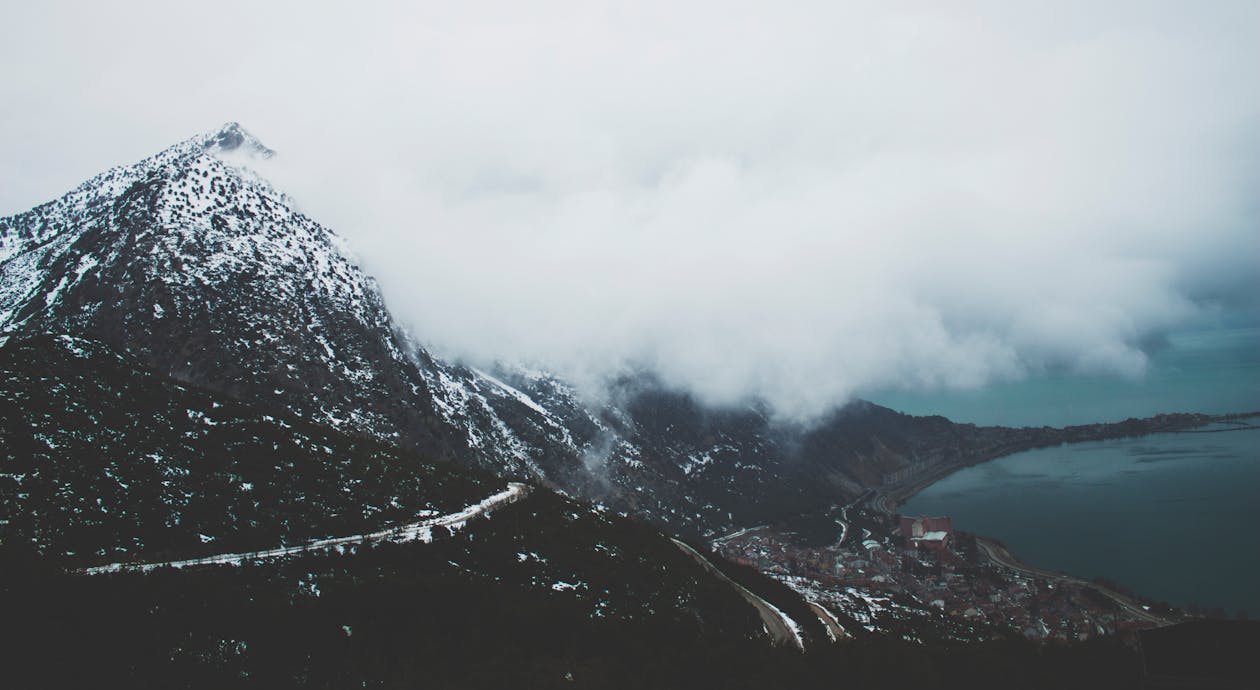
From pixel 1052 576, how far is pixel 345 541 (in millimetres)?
157821

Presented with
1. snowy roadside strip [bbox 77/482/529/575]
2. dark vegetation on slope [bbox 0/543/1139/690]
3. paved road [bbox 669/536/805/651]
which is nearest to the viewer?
dark vegetation on slope [bbox 0/543/1139/690]

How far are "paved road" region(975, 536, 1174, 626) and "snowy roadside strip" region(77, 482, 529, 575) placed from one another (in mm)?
89851

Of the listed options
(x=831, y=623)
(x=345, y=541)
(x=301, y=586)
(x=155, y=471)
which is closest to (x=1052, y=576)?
(x=831, y=623)

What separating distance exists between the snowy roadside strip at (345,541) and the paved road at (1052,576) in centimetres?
8985

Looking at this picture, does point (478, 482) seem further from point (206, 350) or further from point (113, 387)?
point (206, 350)

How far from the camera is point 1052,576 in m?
144

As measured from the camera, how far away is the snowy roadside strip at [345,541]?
3234cm

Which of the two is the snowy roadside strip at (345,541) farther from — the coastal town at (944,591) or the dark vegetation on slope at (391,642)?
the coastal town at (944,591)

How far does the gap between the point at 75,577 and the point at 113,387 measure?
32.6 meters

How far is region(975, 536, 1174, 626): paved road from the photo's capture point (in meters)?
110

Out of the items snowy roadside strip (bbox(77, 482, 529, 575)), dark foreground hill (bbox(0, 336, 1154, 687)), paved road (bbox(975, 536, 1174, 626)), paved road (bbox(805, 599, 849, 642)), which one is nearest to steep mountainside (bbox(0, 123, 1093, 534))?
dark foreground hill (bbox(0, 336, 1154, 687))

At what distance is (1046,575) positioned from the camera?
144 meters

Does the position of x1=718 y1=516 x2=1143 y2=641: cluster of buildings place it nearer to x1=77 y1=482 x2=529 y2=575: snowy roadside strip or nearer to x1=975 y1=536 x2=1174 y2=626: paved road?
x1=975 y1=536 x2=1174 y2=626: paved road

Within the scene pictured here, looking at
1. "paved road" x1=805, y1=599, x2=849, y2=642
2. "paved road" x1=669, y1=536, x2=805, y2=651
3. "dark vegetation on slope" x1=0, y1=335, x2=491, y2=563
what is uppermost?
"dark vegetation on slope" x1=0, y1=335, x2=491, y2=563
